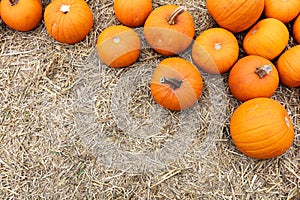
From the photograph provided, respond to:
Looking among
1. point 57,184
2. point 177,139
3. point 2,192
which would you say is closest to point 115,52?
point 177,139

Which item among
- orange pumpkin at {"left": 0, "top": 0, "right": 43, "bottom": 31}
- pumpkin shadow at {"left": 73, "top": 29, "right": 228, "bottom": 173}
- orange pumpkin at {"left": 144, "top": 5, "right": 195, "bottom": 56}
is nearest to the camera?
pumpkin shadow at {"left": 73, "top": 29, "right": 228, "bottom": 173}

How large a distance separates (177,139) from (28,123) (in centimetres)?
125

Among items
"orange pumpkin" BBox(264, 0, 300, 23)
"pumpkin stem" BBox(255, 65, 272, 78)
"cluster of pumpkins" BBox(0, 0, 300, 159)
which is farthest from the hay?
"orange pumpkin" BBox(264, 0, 300, 23)

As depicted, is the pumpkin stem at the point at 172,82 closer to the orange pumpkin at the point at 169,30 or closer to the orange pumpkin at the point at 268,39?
the orange pumpkin at the point at 169,30

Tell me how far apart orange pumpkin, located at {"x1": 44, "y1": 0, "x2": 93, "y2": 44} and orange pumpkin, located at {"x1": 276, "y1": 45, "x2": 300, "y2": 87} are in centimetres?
170

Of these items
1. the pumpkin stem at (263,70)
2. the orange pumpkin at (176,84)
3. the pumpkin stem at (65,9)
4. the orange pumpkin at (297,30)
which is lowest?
the orange pumpkin at (176,84)

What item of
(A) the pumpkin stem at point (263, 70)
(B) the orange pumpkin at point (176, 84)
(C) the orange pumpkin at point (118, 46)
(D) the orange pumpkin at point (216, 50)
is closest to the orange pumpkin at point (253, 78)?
(A) the pumpkin stem at point (263, 70)

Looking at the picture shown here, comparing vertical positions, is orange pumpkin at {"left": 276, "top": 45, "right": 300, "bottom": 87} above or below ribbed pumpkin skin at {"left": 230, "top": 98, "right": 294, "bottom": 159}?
above

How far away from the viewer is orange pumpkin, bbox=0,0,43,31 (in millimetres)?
3207

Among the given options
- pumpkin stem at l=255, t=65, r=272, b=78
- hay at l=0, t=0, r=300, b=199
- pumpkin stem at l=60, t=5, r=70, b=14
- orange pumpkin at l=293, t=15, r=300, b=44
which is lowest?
hay at l=0, t=0, r=300, b=199

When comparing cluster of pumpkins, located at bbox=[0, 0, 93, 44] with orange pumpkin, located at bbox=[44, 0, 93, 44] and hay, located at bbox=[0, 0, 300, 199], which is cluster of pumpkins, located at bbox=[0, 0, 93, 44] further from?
hay, located at bbox=[0, 0, 300, 199]

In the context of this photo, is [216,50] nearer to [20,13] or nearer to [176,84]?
[176,84]

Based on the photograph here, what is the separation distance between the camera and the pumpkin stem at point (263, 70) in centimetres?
279

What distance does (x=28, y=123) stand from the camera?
3025mm
